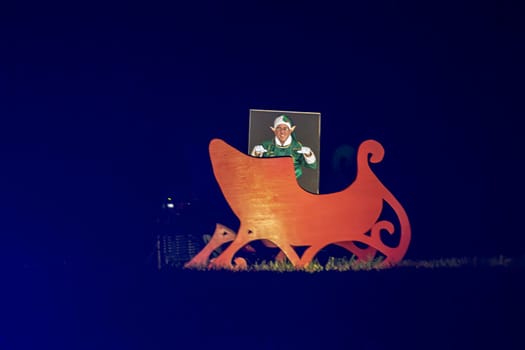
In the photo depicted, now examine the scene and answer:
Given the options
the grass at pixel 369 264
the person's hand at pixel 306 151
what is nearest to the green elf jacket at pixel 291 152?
the person's hand at pixel 306 151

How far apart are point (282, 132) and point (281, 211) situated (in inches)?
13.8

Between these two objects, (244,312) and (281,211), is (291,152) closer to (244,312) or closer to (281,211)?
(281,211)

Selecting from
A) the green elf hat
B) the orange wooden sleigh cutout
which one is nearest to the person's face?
the green elf hat

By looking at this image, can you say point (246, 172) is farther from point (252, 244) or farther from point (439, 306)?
point (439, 306)

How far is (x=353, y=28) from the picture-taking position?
92.1 inches

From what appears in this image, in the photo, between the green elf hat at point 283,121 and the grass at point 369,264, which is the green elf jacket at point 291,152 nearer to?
the green elf hat at point 283,121

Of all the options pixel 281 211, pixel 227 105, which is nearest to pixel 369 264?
pixel 281 211

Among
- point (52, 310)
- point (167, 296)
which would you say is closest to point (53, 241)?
point (52, 310)

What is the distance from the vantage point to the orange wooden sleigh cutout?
2.15 m

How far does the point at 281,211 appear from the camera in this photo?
7.08ft

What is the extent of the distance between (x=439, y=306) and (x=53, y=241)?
1.60 metres

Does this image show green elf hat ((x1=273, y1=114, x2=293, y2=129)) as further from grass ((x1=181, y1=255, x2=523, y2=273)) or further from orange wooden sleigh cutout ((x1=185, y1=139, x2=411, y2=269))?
grass ((x1=181, y1=255, x2=523, y2=273))

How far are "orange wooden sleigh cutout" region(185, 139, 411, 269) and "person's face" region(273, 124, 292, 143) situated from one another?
138mm

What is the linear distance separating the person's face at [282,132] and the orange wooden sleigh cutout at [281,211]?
0.45 feet
